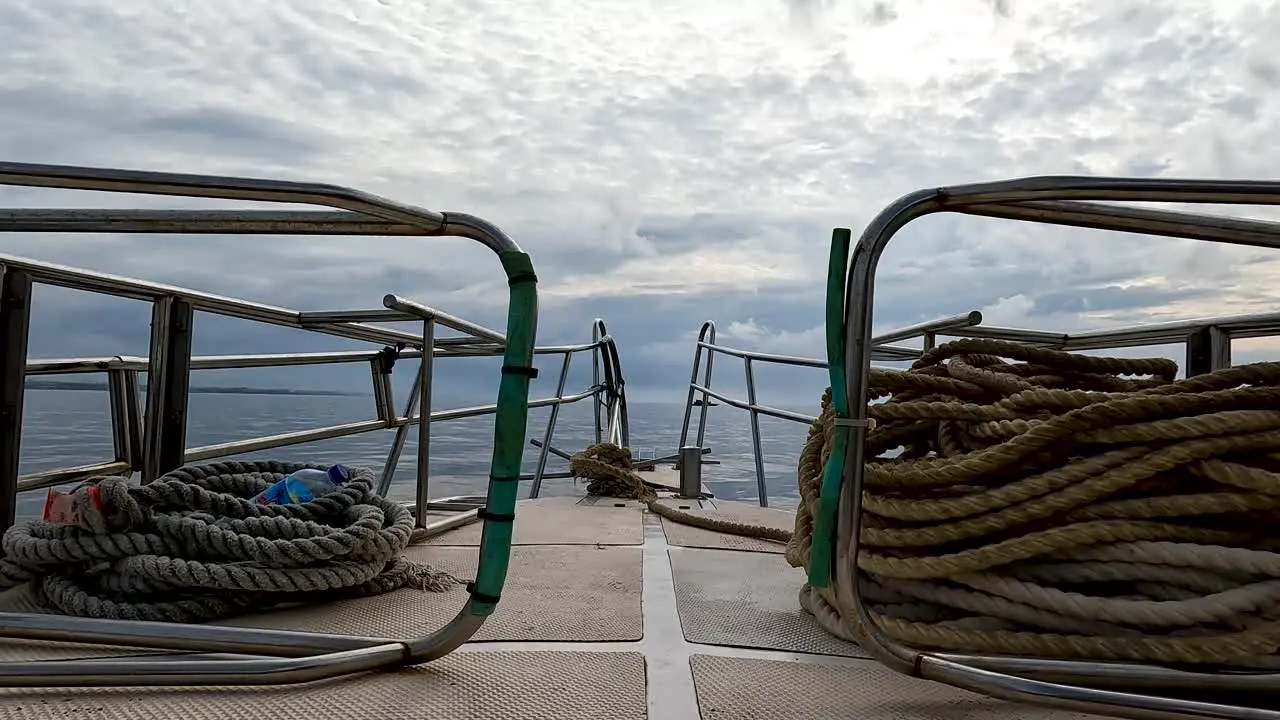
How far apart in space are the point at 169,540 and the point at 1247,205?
187cm

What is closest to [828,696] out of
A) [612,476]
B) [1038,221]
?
[1038,221]

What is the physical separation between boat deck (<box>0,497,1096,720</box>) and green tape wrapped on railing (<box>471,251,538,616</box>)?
0.14 meters

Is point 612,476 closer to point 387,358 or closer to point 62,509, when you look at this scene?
point 387,358

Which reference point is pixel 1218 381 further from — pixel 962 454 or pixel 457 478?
pixel 457 478

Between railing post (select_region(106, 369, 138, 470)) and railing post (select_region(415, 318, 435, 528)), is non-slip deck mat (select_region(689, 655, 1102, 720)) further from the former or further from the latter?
railing post (select_region(106, 369, 138, 470))

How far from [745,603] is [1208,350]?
4.48 feet

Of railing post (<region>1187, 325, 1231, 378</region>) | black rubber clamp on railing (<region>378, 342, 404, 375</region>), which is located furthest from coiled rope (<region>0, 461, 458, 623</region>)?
railing post (<region>1187, 325, 1231, 378</region>)

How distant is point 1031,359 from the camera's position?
1.66 meters

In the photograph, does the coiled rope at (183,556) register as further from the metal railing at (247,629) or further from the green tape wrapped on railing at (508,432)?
the green tape wrapped on railing at (508,432)

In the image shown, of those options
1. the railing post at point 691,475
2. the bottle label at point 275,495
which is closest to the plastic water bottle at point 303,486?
the bottle label at point 275,495

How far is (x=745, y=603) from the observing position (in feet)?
5.48

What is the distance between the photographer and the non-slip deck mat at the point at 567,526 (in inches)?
90.4

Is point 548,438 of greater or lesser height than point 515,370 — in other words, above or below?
below

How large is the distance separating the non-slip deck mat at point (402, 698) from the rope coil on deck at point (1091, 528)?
414mm
